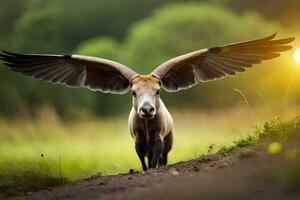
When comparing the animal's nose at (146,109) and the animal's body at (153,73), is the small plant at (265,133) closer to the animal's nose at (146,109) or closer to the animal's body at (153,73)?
the animal's nose at (146,109)

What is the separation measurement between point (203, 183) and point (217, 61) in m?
3.24

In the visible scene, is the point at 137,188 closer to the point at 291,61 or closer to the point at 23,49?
the point at 291,61

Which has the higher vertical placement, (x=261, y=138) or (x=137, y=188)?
(x=261, y=138)

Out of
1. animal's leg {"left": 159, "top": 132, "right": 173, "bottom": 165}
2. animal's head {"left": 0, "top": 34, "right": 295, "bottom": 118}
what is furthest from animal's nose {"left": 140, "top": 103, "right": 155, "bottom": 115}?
animal's leg {"left": 159, "top": 132, "right": 173, "bottom": 165}

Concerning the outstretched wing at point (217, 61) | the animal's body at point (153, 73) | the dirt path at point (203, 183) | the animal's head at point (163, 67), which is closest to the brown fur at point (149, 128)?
the animal's body at point (153, 73)

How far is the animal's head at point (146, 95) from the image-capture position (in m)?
8.78

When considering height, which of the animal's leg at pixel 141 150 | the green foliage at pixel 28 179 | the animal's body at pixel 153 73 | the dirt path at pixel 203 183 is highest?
the animal's body at pixel 153 73

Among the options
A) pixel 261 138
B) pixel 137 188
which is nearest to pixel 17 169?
pixel 137 188

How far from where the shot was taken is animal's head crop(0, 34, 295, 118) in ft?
31.7

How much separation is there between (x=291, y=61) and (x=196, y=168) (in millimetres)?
3658

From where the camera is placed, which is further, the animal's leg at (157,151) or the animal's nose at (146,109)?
the animal's leg at (157,151)

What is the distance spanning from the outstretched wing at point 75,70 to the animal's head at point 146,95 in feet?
1.36

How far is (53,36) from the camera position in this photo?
48.7 ft

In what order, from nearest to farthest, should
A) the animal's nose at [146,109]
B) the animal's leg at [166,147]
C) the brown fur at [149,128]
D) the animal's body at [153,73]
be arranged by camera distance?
the animal's nose at [146,109]
the brown fur at [149,128]
the animal's body at [153,73]
the animal's leg at [166,147]
